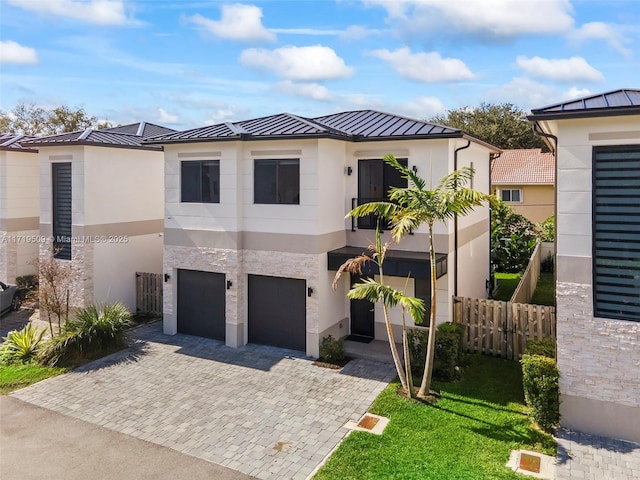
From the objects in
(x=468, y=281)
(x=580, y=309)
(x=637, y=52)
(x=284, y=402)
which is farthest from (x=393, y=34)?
(x=284, y=402)

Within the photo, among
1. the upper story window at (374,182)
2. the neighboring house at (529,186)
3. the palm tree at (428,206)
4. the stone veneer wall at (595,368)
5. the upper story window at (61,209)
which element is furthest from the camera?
the neighboring house at (529,186)

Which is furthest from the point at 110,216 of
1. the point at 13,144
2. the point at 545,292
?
the point at 545,292

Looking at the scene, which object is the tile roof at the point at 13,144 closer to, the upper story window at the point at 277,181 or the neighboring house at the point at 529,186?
the upper story window at the point at 277,181

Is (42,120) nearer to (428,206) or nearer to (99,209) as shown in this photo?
(99,209)

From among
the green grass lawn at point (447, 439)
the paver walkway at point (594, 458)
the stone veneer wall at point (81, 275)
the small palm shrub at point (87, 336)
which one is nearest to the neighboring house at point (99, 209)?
the stone veneer wall at point (81, 275)

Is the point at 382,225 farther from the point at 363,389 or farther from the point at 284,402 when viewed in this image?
the point at 284,402

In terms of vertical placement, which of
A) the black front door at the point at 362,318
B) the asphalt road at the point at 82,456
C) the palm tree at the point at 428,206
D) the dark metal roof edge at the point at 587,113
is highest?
the dark metal roof edge at the point at 587,113
